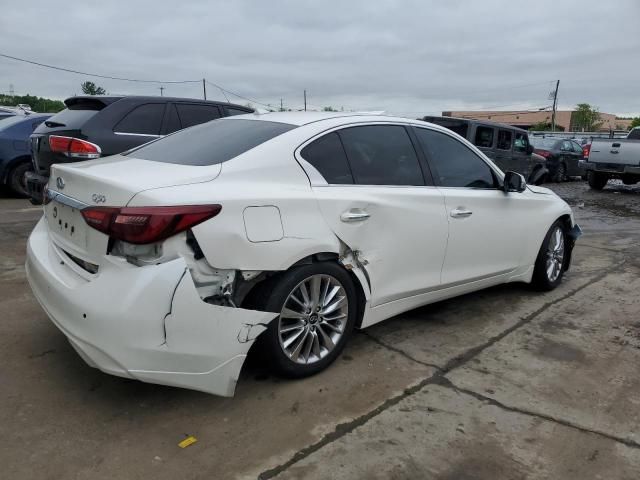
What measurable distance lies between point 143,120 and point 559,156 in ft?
45.3

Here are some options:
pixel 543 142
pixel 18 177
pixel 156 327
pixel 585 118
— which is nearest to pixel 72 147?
pixel 18 177

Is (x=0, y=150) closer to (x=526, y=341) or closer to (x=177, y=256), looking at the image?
(x=177, y=256)

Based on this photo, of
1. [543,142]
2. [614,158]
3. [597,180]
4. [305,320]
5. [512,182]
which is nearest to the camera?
[305,320]

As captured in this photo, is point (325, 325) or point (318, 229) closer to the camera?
point (318, 229)

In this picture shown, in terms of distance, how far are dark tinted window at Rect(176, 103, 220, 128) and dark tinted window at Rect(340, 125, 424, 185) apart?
4305mm

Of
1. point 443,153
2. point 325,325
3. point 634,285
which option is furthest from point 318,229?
point 634,285

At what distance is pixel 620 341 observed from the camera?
3908 mm

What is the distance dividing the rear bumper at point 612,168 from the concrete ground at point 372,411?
10852 millimetres

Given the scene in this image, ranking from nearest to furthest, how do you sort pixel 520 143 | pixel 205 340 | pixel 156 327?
1. pixel 156 327
2. pixel 205 340
3. pixel 520 143

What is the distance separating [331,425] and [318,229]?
1029 millimetres

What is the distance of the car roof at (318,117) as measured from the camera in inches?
136

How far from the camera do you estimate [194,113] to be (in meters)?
7.45

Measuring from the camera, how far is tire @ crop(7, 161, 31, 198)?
9289 millimetres

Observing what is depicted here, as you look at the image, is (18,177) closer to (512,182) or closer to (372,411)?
(512,182)
